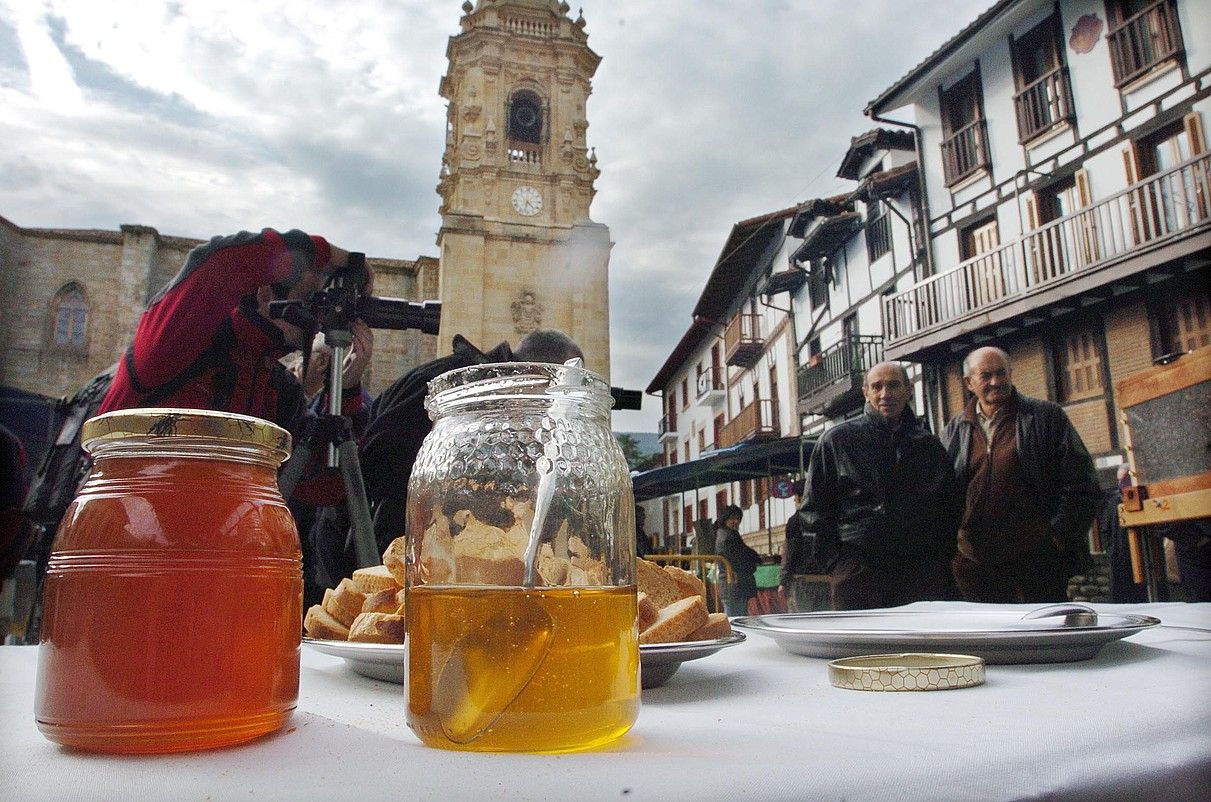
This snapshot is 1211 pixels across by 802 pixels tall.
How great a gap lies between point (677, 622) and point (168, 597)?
0.75 feet

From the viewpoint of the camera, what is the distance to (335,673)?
0.41 meters

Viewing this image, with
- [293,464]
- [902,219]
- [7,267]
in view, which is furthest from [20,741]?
[902,219]

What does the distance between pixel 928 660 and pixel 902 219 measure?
290 cm

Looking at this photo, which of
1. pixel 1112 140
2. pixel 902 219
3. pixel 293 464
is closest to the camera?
pixel 293 464

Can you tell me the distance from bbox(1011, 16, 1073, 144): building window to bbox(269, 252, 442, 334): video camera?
2.25 metres

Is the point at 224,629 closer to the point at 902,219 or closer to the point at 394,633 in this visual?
the point at 394,633

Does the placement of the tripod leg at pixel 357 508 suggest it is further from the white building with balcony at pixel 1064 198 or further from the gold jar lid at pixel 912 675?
the white building with balcony at pixel 1064 198

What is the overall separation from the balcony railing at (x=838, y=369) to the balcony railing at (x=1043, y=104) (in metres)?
0.90

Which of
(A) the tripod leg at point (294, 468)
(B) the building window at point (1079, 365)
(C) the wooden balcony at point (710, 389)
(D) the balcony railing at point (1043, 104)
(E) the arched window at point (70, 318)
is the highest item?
(D) the balcony railing at point (1043, 104)

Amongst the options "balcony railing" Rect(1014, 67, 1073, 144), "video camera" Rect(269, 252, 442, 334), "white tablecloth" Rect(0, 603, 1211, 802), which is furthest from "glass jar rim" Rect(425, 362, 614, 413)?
"balcony railing" Rect(1014, 67, 1073, 144)

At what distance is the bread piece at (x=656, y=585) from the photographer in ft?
1.48

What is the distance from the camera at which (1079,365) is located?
2.17 meters

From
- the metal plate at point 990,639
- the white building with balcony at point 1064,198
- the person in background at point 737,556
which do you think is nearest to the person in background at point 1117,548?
the white building with balcony at point 1064,198

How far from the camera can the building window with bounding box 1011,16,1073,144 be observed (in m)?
2.27
